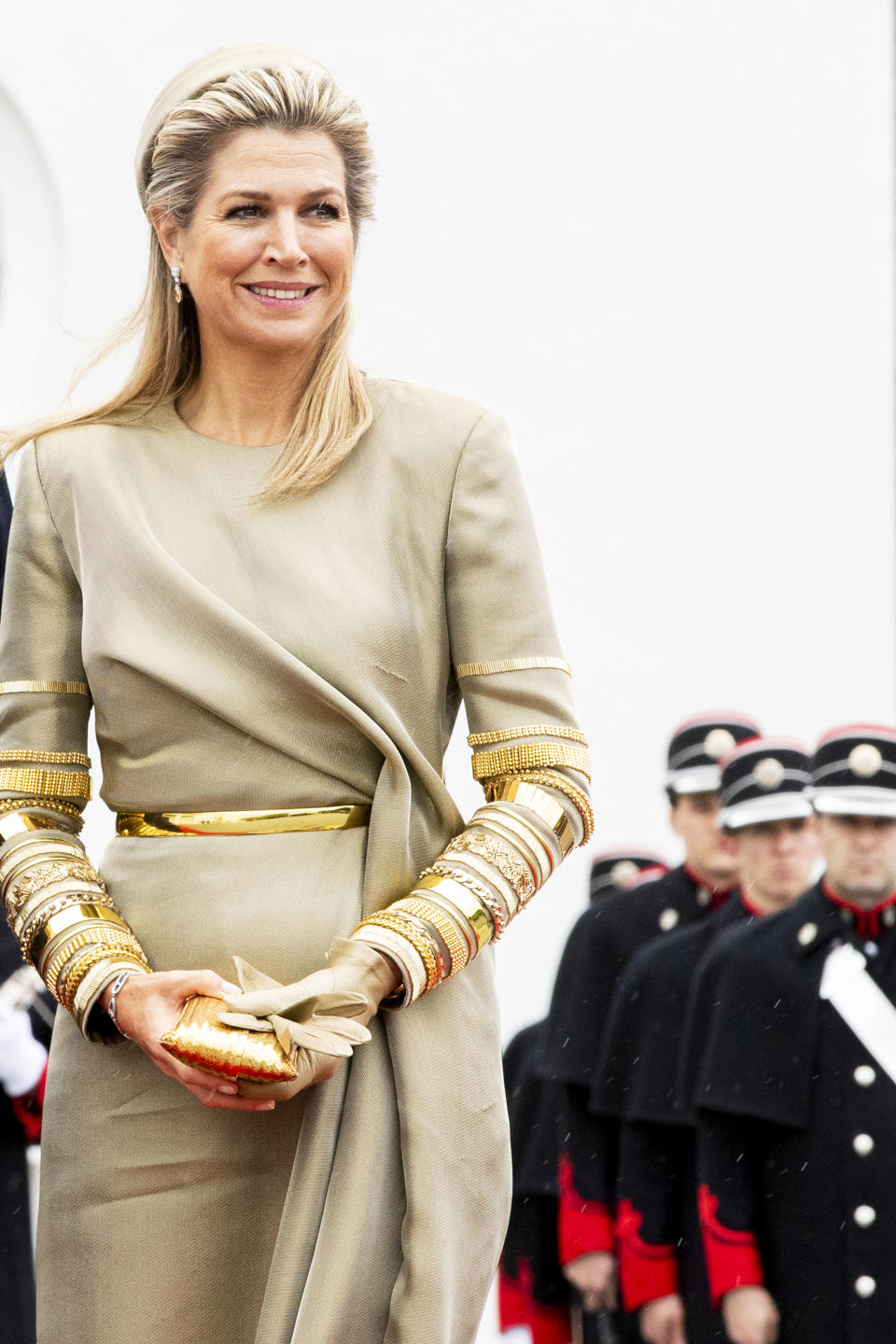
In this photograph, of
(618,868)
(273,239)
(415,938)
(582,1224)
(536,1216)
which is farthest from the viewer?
(618,868)

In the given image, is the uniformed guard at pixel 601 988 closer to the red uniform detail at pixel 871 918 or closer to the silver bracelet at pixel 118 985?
the red uniform detail at pixel 871 918

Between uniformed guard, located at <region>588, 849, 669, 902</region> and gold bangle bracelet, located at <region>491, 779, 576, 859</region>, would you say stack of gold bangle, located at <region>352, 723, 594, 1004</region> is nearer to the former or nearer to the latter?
gold bangle bracelet, located at <region>491, 779, 576, 859</region>

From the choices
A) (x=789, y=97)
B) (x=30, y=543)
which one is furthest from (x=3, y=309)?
(x=30, y=543)

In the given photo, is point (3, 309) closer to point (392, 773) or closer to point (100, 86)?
point (100, 86)

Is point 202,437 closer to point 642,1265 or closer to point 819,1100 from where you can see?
point 819,1100

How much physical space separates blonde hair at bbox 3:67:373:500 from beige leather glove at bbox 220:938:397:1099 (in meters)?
0.46

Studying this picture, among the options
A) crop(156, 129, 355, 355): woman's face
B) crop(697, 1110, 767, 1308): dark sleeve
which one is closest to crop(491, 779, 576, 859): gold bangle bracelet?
crop(156, 129, 355, 355): woman's face

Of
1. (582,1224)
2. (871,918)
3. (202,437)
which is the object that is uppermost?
(202,437)

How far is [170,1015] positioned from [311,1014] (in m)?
0.14

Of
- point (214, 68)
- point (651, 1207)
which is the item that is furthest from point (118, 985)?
point (651, 1207)

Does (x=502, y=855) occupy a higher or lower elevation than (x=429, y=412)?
lower

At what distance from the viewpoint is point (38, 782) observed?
6.47ft

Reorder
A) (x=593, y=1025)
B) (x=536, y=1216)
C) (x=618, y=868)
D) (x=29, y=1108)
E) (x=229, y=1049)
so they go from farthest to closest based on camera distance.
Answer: (x=618, y=868) < (x=536, y=1216) < (x=593, y=1025) < (x=29, y=1108) < (x=229, y=1049)

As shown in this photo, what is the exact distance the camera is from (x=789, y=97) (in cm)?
783
